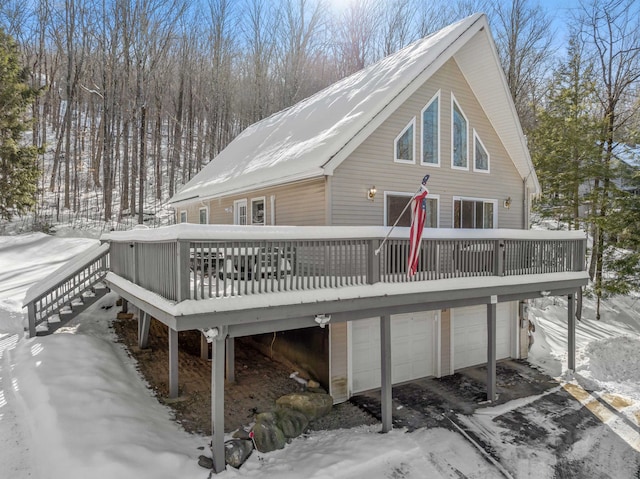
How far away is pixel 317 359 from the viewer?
8883 mm

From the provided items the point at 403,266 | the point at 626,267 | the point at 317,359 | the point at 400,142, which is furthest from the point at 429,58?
the point at 626,267

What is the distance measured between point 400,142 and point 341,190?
226 cm

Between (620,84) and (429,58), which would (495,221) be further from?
(620,84)

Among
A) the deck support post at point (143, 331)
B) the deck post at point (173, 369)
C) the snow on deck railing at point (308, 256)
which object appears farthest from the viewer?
the deck support post at point (143, 331)

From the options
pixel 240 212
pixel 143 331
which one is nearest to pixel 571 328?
pixel 240 212

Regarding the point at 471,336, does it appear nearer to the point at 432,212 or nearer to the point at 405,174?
the point at 432,212

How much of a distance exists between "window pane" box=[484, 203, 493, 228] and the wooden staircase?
1088cm

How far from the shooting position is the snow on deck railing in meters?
5.34

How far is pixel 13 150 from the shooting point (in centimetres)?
1639

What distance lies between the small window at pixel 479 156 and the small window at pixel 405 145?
2328 millimetres

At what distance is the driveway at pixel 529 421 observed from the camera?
259 inches

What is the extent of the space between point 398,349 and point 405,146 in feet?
17.1

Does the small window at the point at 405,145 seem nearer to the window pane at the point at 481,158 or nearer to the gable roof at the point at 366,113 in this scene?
the gable roof at the point at 366,113

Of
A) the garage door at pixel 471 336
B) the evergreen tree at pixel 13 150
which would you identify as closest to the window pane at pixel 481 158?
the garage door at pixel 471 336
